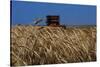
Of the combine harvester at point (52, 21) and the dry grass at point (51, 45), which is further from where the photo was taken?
the combine harvester at point (52, 21)

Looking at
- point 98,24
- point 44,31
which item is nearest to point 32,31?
point 44,31

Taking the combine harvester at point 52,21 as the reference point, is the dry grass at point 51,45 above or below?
below

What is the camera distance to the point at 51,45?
248cm

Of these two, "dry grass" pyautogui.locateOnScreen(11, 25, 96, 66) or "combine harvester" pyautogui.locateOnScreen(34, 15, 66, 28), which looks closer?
"dry grass" pyautogui.locateOnScreen(11, 25, 96, 66)

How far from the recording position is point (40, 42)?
244cm

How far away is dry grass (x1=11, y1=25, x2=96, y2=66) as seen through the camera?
92.4 inches

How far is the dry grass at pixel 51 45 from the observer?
2346 millimetres

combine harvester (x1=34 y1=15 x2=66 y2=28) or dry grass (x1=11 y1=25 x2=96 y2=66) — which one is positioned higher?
combine harvester (x1=34 y1=15 x2=66 y2=28)

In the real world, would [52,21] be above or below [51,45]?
above

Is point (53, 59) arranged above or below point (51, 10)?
below
